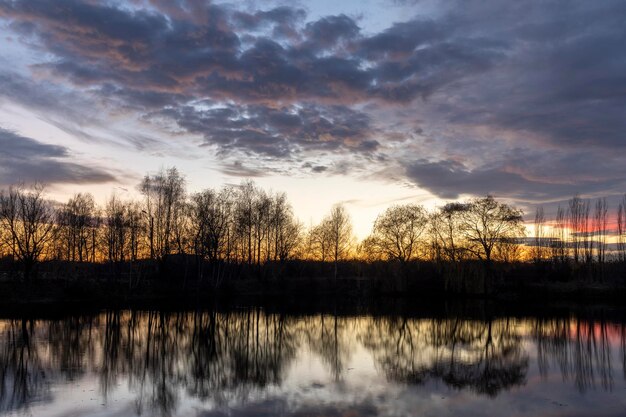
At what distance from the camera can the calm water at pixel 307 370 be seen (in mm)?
11406

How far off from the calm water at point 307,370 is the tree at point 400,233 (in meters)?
38.2

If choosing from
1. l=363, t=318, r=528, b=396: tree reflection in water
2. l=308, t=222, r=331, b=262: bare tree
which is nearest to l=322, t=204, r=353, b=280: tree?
l=308, t=222, r=331, b=262: bare tree

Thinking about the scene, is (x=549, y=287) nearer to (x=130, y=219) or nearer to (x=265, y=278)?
(x=265, y=278)

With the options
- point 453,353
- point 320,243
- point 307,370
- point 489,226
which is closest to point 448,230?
point 489,226

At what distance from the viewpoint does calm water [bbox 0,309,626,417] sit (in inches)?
449

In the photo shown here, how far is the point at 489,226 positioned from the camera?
202 ft

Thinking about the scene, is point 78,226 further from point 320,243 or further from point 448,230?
point 448,230

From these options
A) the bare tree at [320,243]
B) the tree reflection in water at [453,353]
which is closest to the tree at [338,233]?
the bare tree at [320,243]

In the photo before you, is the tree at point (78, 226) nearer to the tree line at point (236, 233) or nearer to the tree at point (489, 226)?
the tree line at point (236, 233)

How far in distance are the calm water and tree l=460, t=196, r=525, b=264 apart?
3313 centimetres

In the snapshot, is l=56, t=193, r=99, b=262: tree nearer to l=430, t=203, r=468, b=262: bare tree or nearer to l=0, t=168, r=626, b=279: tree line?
l=0, t=168, r=626, b=279: tree line

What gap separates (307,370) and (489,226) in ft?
167

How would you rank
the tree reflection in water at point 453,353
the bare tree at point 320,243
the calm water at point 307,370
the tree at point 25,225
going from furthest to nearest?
the bare tree at point 320,243, the tree at point 25,225, the tree reflection in water at point 453,353, the calm water at point 307,370

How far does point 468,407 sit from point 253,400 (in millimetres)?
5148
